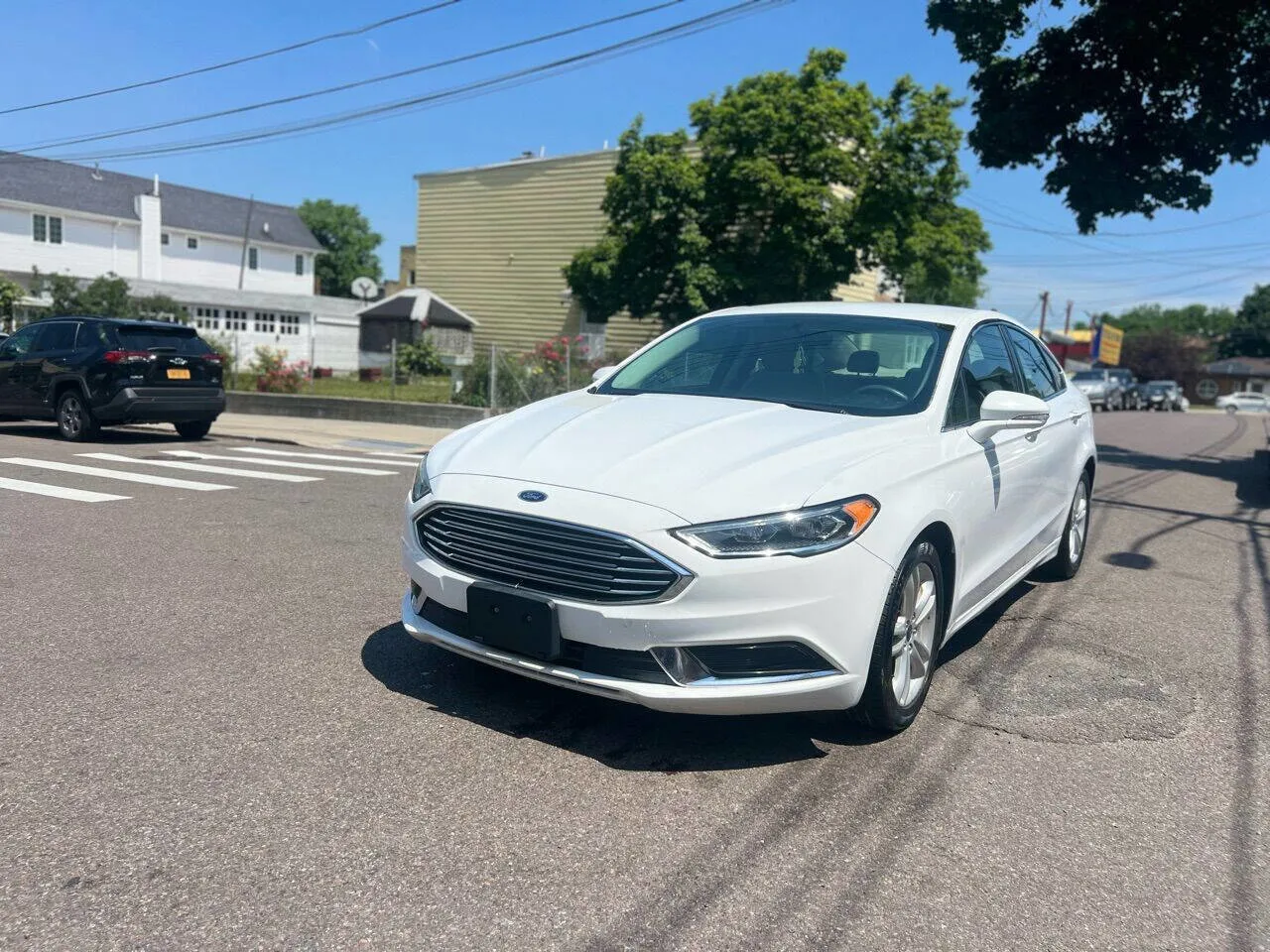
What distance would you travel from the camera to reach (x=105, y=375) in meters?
13.5

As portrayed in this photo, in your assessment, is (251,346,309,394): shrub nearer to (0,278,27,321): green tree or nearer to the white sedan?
(0,278,27,321): green tree

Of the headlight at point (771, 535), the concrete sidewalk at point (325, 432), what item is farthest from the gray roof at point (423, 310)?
the headlight at point (771, 535)

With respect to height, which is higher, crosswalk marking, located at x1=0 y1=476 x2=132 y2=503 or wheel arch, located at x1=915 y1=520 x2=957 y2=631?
wheel arch, located at x1=915 y1=520 x2=957 y2=631

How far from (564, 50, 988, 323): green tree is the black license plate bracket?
65.1 ft

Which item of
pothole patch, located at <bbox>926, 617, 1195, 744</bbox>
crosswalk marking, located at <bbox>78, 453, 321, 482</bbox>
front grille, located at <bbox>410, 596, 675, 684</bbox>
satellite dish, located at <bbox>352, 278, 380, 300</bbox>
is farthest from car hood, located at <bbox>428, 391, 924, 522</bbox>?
satellite dish, located at <bbox>352, 278, 380, 300</bbox>

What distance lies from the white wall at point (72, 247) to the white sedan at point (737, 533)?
42244 millimetres

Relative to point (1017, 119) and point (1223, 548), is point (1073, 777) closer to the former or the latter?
point (1223, 548)

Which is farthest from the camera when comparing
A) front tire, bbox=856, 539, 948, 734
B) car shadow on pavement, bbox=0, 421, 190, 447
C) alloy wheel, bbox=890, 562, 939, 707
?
car shadow on pavement, bbox=0, 421, 190, 447

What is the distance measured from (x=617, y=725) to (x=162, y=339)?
39.9 feet

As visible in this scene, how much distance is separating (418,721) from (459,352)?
103 ft

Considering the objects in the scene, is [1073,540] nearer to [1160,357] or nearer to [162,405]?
[162,405]

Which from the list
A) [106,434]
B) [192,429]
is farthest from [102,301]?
[192,429]

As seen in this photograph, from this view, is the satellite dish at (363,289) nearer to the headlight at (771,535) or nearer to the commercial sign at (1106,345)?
the headlight at (771,535)

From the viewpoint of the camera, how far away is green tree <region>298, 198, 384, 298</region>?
92225mm
